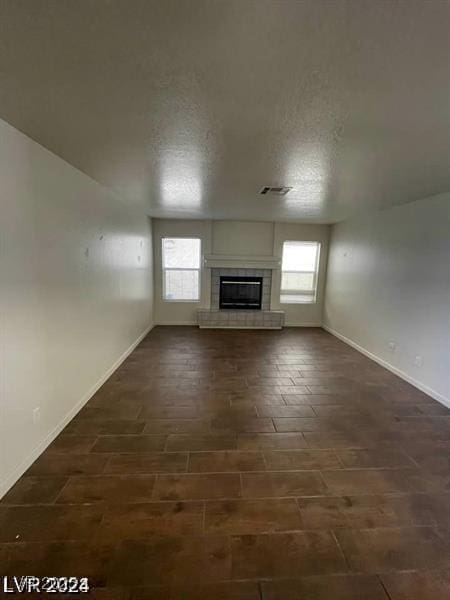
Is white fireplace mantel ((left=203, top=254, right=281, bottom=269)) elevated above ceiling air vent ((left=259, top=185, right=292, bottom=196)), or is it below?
below

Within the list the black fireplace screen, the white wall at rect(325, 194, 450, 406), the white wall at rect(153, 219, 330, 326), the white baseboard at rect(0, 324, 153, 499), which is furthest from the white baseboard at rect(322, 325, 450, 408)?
the white baseboard at rect(0, 324, 153, 499)

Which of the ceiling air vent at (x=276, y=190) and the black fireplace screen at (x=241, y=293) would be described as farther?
the black fireplace screen at (x=241, y=293)

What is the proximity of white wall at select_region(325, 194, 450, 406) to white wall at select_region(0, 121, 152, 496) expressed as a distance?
3820 mm

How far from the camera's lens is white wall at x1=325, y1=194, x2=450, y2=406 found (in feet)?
10.4

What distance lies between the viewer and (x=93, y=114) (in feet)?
5.26

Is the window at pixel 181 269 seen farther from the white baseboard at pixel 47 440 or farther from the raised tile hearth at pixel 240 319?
the white baseboard at pixel 47 440

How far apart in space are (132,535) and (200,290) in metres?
4.91

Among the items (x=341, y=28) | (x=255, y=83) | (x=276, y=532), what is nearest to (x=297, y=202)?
(x=255, y=83)

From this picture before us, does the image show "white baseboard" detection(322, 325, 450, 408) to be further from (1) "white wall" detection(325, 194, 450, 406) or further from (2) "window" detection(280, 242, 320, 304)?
(2) "window" detection(280, 242, 320, 304)

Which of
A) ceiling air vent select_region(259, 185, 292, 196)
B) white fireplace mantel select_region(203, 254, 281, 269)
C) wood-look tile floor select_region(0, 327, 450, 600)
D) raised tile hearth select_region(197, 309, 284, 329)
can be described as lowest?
wood-look tile floor select_region(0, 327, 450, 600)

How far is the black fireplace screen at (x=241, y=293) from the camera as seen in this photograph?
632 cm

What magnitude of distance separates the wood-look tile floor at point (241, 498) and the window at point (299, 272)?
3.44 meters

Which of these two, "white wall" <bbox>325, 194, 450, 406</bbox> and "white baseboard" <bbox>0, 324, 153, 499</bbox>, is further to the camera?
"white wall" <bbox>325, 194, 450, 406</bbox>

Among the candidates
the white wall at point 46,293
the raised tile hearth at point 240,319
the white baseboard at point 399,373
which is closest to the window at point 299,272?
the raised tile hearth at point 240,319
